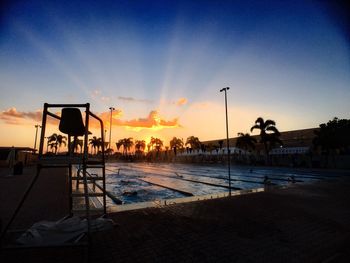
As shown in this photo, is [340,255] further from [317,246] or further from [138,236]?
[138,236]

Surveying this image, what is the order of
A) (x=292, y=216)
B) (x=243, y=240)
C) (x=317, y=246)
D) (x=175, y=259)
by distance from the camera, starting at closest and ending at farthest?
(x=175, y=259)
(x=317, y=246)
(x=243, y=240)
(x=292, y=216)

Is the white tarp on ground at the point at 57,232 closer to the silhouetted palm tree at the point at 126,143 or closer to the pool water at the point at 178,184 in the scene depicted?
the pool water at the point at 178,184

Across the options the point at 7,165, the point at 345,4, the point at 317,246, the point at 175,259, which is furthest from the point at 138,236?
the point at 7,165

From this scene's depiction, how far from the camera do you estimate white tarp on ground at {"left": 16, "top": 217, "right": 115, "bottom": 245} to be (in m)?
3.58

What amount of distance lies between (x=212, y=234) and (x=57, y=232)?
3004mm

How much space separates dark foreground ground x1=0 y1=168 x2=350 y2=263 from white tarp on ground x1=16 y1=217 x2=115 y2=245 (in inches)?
9.7

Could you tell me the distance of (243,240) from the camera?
12.7 ft

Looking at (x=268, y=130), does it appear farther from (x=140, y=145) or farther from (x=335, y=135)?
(x=140, y=145)

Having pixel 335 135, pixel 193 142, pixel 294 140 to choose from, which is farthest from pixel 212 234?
pixel 193 142

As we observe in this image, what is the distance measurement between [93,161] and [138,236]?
169 centimetres

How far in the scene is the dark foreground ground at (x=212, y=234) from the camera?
319 cm

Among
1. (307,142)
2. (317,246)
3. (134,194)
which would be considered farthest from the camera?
(307,142)

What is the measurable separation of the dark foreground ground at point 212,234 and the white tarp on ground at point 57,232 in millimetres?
246

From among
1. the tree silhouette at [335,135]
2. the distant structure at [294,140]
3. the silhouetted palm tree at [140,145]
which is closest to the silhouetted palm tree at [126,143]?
the silhouetted palm tree at [140,145]
